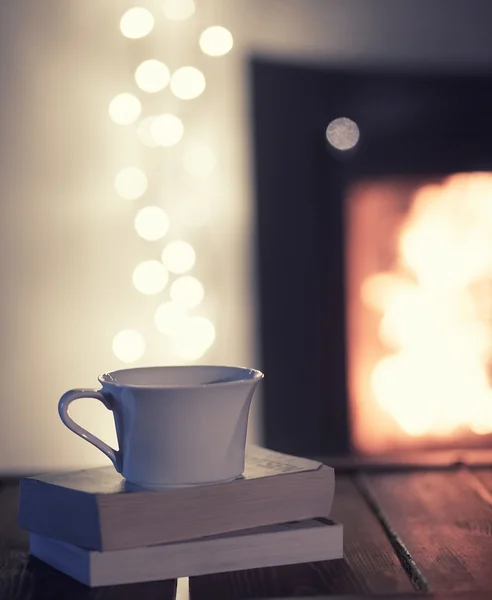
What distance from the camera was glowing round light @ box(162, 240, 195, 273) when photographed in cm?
180

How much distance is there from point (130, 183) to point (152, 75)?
0.77ft

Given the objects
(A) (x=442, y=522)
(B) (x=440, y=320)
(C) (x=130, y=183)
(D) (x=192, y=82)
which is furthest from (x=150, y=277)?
(A) (x=442, y=522)

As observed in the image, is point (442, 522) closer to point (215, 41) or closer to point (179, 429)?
point (179, 429)

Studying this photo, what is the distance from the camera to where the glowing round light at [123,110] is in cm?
179

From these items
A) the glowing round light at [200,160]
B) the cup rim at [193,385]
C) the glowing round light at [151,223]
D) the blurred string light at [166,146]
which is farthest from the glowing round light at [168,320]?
the cup rim at [193,385]

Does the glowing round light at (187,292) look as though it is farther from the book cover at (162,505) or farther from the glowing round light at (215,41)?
the book cover at (162,505)

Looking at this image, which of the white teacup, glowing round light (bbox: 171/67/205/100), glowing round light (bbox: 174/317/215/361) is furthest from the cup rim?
glowing round light (bbox: 171/67/205/100)

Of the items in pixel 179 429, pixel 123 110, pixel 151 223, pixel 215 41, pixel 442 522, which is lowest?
pixel 442 522

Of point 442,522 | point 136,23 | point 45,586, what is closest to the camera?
point 45,586

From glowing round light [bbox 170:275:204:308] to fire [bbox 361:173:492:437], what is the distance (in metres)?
0.36

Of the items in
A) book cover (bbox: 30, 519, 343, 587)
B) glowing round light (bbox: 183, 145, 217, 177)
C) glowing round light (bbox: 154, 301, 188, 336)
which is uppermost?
glowing round light (bbox: 183, 145, 217, 177)

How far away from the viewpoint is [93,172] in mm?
1791

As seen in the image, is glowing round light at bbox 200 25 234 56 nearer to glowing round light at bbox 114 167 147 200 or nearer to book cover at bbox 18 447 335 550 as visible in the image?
glowing round light at bbox 114 167 147 200

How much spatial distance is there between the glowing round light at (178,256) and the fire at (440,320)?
1.27 ft
